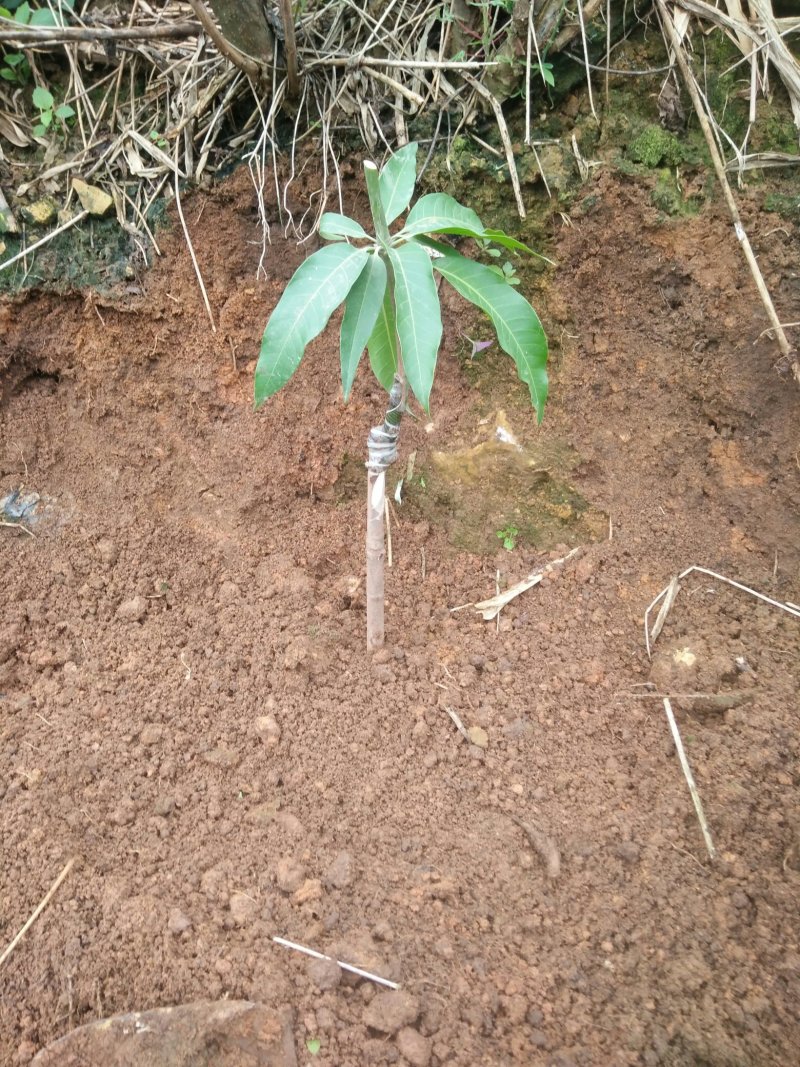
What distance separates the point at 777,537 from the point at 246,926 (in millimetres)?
1552

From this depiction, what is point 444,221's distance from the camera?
1.27 meters

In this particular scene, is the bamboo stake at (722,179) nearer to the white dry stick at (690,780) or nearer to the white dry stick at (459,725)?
the white dry stick at (690,780)

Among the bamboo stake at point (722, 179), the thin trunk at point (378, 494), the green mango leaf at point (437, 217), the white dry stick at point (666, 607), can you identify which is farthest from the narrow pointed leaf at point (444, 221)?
the white dry stick at point (666, 607)

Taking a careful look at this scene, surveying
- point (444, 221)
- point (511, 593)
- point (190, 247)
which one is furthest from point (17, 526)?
point (444, 221)

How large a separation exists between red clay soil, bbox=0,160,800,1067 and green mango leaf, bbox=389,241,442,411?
2.77 ft

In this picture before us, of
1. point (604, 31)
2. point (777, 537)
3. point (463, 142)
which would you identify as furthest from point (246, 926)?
point (604, 31)

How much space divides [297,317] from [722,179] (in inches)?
46.8

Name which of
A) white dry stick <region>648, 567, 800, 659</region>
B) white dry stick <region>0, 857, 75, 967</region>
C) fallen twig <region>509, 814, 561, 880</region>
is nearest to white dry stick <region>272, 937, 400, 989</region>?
fallen twig <region>509, 814, 561, 880</region>

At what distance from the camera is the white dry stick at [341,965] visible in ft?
4.13

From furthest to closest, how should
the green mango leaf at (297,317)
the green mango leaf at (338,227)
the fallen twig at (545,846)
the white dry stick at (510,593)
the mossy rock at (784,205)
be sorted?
the white dry stick at (510,593) → the mossy rock at (784,205) → the fallen twig at (545,846) → the green mango leaf at (338,227) → the green mango leaf at (297,317)

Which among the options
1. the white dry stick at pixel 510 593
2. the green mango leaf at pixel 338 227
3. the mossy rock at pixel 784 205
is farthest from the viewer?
the white dry stick at pixel 510 593

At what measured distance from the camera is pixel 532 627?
1848 millimetres

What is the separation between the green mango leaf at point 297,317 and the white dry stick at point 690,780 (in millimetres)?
1143

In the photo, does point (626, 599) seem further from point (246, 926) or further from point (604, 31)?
point (604, 31)
